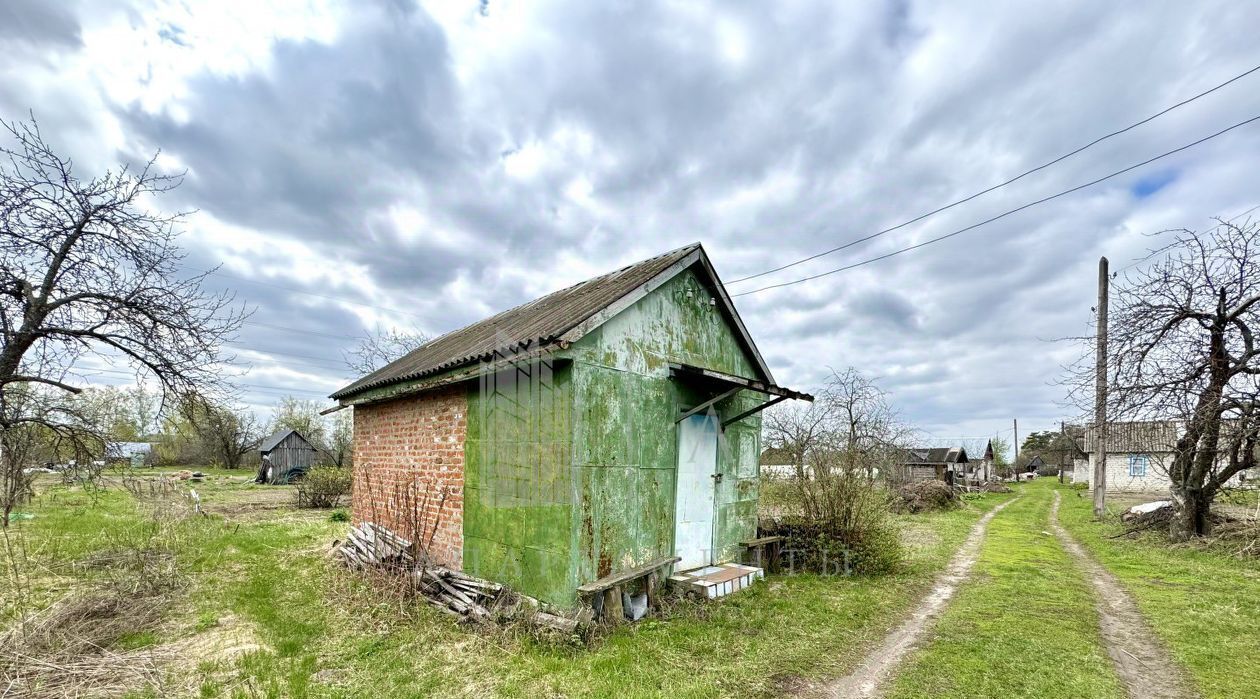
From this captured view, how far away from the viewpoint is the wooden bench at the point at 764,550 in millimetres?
9312

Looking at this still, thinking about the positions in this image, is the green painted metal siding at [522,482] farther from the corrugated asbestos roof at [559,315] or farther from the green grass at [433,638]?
the green grass at [433,638]

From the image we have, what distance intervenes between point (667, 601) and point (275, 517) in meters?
15.4

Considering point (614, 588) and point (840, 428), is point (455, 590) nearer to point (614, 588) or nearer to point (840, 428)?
point (614, 588)

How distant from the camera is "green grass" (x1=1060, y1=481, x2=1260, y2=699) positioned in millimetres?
5395

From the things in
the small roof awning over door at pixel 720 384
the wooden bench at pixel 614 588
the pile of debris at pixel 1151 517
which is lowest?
the pile of debris at pixel 1151 517

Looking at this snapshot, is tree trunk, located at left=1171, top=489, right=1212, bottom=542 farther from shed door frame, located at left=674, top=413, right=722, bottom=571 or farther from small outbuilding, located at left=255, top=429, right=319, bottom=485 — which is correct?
small outbuilding, located at left=255, top=429, right=319, bottom=485

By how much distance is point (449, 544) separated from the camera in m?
7.72

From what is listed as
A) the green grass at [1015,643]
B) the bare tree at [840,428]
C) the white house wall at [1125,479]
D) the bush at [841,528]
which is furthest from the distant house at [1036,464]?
the bush at [841,528]

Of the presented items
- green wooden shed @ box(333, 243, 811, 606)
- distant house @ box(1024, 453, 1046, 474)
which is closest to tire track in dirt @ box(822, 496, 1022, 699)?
green wooden shed @ box(333, 243, 811, 606)

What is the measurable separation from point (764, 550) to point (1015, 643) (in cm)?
416

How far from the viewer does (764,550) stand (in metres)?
9.77

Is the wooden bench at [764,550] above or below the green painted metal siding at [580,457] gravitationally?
below

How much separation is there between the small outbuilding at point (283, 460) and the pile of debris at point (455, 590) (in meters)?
31.2

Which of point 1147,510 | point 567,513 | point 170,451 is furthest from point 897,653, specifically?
point 170,451
